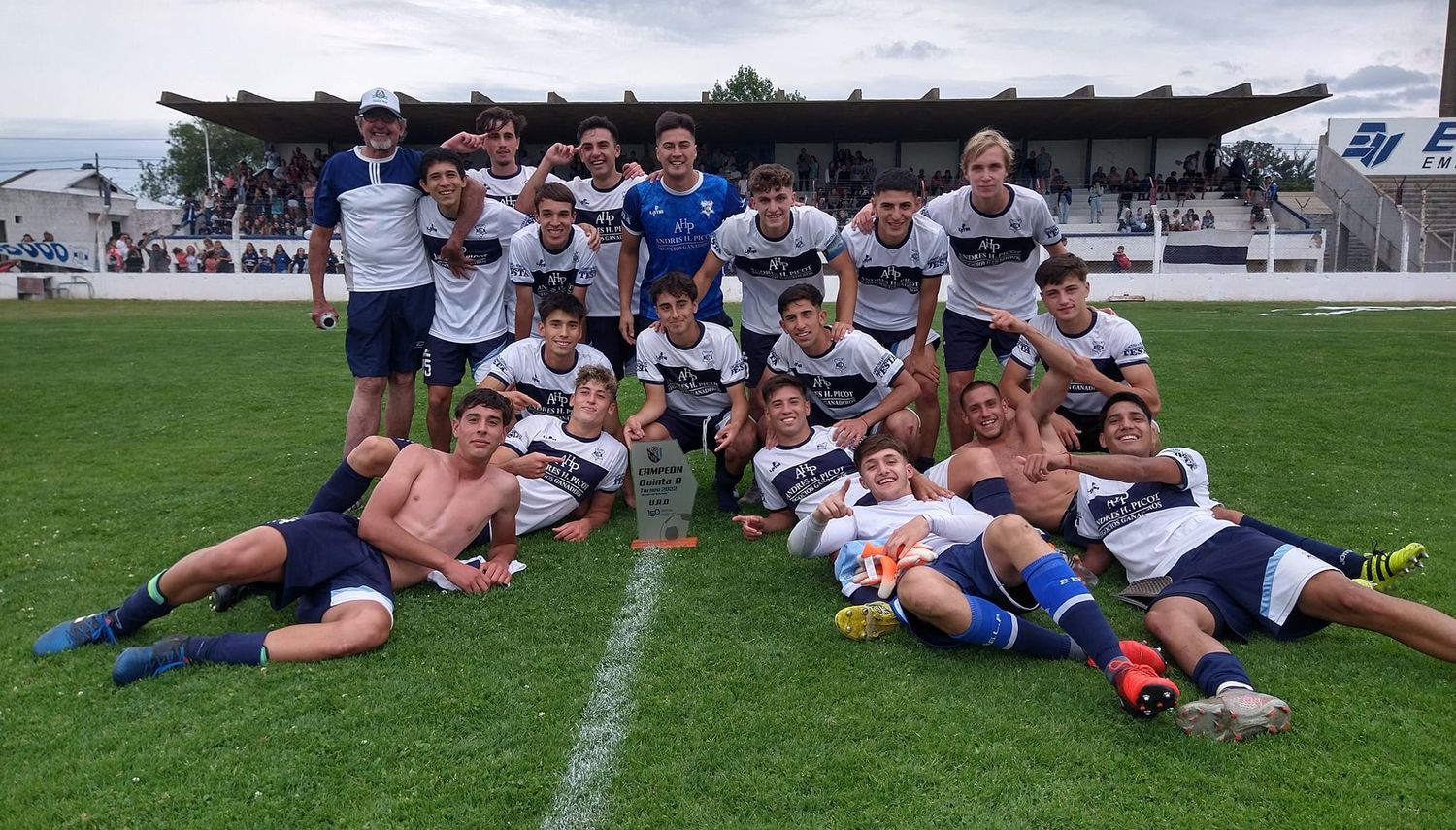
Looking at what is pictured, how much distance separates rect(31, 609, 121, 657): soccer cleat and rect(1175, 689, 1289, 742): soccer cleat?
388cm

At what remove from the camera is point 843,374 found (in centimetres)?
530

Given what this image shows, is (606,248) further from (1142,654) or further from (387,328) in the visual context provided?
(1142,654)

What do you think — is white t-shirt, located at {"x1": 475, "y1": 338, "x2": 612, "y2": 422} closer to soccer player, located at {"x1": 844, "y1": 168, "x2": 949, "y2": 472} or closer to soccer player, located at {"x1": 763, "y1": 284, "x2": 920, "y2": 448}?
soccer player, located at {"x1": 763, "y1": 284, "x2": 920, "y2": 448}

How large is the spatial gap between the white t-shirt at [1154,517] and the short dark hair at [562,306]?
2.95m

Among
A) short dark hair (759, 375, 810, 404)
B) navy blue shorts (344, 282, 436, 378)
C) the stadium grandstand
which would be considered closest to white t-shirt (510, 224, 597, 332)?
navy blue shorts (344, 282, 436, 378)

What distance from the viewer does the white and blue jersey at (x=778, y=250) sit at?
5555 mm

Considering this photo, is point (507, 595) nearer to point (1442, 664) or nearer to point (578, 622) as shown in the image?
point (578, 622)

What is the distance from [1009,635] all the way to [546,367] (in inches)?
124

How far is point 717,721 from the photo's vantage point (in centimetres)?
292

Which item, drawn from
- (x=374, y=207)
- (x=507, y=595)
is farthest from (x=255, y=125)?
(x=507, y=595)

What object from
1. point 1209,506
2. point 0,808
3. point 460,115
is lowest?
point 0,808

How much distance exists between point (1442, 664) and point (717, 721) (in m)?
2.58

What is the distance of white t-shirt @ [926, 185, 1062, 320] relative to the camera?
18.6 feet

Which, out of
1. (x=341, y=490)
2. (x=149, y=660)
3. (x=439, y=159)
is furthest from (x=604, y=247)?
(x=149, y=660)
